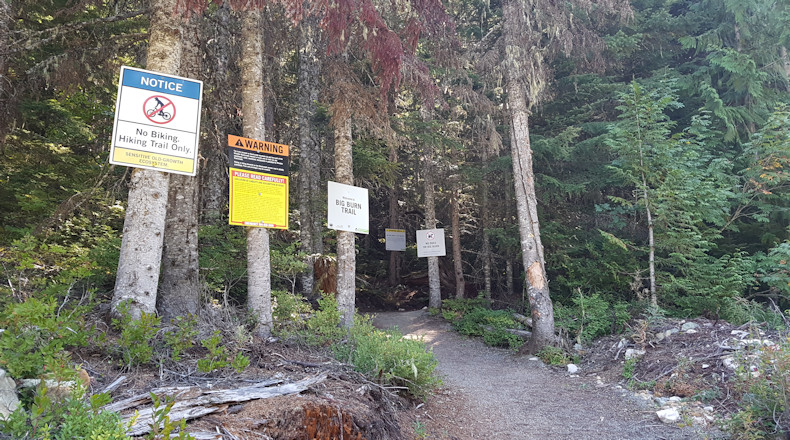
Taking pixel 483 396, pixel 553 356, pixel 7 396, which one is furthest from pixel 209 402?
pixel 553 356

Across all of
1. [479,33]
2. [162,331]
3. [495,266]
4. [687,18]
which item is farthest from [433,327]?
[687,18]

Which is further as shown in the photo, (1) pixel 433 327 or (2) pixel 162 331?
(1) pixel 433 327

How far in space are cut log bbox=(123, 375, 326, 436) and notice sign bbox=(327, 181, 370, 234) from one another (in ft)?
12.9

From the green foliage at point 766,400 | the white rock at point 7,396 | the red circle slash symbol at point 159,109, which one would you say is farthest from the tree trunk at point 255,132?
the green foliage at point 766,400

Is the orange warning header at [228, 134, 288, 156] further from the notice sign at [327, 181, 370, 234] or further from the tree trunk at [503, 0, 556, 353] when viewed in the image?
the tree trunk at [503, 0, 556, 353]

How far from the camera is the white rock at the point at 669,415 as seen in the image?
217 inches

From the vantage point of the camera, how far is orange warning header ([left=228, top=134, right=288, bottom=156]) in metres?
6.29

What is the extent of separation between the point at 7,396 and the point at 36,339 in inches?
31.0

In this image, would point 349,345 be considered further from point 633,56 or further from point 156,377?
point 633,56

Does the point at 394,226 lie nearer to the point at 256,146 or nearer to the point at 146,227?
the point at 256,146

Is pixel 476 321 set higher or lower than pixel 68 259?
lower

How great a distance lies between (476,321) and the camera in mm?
12969

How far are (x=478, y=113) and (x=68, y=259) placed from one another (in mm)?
10572

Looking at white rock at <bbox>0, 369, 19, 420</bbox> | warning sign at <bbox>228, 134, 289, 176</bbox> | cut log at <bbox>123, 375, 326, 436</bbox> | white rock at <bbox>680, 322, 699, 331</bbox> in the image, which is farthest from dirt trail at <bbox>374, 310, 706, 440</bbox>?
white rock at <bbox>0, 369, 19, 420</bbox>
